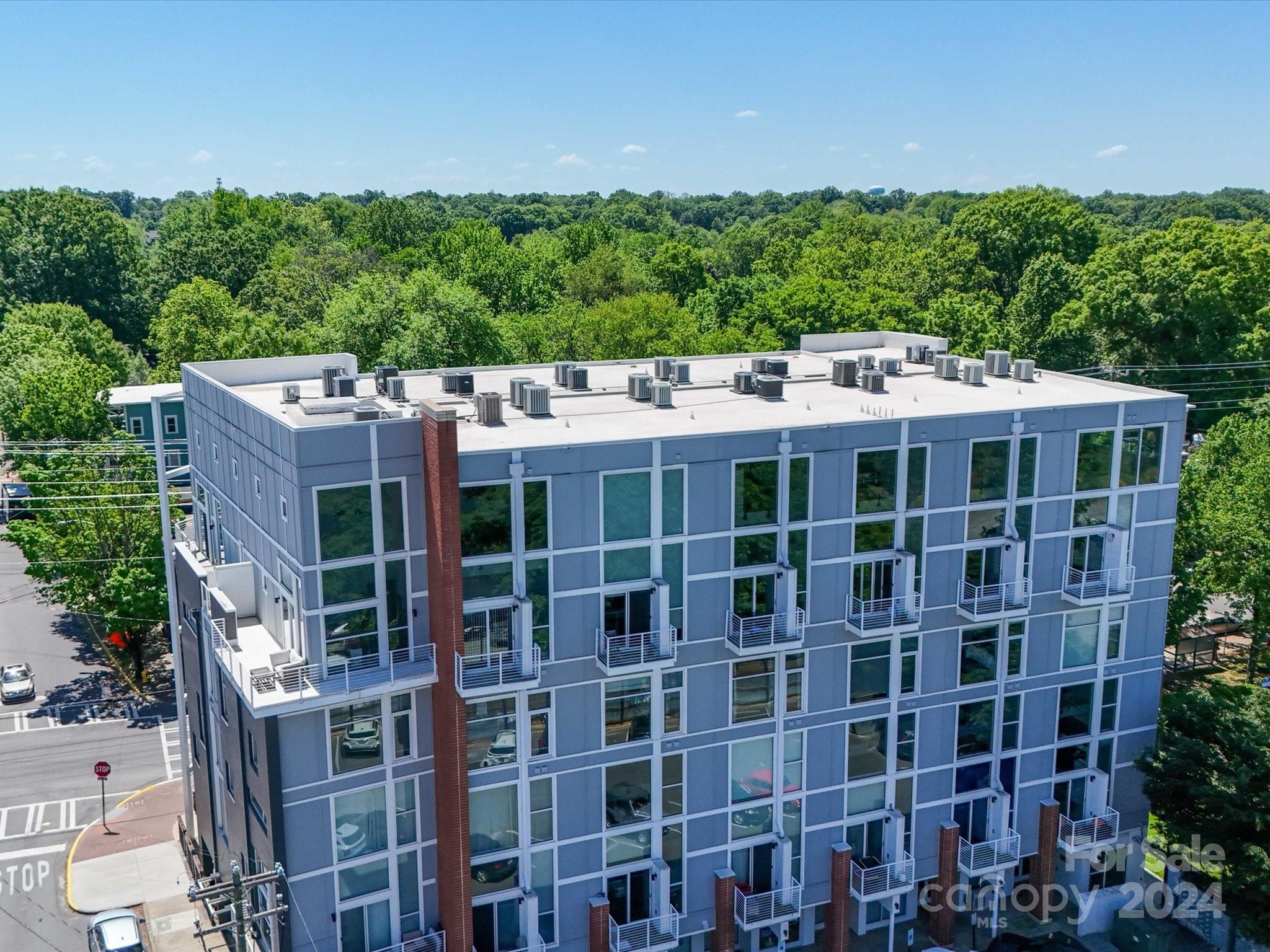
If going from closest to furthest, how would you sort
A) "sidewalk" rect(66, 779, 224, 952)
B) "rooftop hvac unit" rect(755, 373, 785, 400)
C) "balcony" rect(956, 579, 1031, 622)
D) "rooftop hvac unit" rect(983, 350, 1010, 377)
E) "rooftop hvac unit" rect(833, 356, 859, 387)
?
"balcony" rect(956, 579, 1031, 622) < "sidewalk" rect(66, 779, 224, 952) < "rooftop hvac unit" rect(755, 373, 785, 400) < "rooftop hvac unit" rect(833, 356, 859, 387) < "rooftop hvac unit" rect(983, 350, 1010, 377)

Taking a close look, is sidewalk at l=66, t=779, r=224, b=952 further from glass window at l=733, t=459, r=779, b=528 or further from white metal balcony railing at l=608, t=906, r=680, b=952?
glass window at l=733, t=459, r=779, b=528

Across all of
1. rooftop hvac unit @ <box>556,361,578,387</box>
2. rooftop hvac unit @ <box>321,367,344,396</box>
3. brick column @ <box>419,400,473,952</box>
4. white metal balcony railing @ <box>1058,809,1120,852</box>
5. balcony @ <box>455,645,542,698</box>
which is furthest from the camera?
rooftop hvac unit @ <box>556,361,578,387</box>

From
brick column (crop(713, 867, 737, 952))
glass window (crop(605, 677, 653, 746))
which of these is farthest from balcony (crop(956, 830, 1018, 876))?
glass window (crop(605, 677, 653, 746))

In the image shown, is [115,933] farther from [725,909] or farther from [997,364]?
[997,364]

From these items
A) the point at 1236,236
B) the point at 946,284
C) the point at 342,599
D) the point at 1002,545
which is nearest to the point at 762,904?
the point at 1002,545

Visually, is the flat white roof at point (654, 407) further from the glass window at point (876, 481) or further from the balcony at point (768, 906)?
the balcony at point (768, 906)

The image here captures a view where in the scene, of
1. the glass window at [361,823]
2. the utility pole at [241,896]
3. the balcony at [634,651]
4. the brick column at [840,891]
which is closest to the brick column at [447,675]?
the glass window at [361,823]
